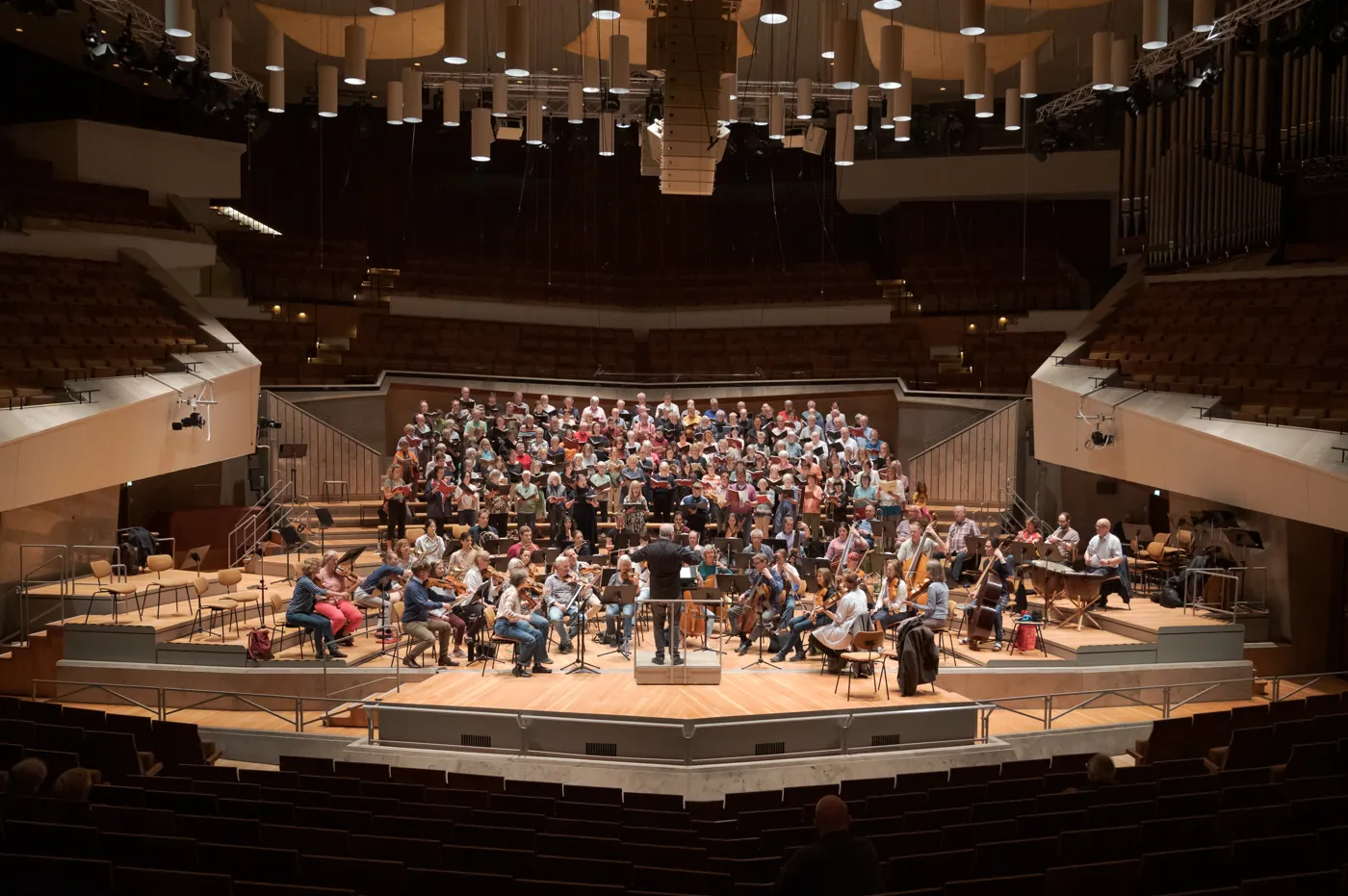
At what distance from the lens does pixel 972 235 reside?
24828mm

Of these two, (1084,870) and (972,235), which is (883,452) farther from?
(1084,870)

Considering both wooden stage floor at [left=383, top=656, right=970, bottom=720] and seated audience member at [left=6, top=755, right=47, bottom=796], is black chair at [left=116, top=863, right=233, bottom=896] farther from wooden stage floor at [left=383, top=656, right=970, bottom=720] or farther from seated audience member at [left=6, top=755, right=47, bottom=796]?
wooden stage floor at [left=383, top=656, right=970, bottom=720]

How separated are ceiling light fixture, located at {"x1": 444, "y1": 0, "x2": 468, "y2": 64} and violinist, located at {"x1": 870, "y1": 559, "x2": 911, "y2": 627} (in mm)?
7055

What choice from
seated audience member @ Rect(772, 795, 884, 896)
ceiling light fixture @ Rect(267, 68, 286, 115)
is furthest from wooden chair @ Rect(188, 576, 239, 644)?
seated audience member @ Rect(772, 795, 884, 896)

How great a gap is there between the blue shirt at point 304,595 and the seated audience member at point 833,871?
8397 mm

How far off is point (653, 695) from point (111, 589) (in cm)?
663

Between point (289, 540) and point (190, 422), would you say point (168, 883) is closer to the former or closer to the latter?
point (289, 540)

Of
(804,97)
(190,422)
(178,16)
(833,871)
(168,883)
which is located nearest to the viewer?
(833,871)

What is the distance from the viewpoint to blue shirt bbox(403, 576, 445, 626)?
11688 millimetres

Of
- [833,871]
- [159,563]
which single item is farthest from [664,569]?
[159,563]

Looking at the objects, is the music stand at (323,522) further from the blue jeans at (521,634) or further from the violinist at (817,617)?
the violinist at (817,617)

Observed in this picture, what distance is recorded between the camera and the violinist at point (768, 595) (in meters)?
12.2

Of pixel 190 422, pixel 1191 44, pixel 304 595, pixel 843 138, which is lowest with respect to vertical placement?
pixel 304 595

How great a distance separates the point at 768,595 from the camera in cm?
1228
